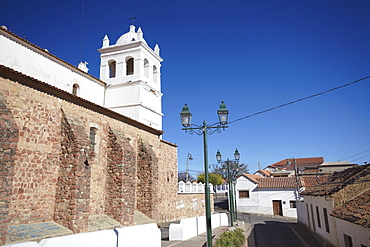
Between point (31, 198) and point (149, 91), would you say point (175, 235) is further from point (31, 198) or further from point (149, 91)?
point (149, 91)

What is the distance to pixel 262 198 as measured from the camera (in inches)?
1293

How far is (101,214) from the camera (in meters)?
13.6

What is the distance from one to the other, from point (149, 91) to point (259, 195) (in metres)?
20.1

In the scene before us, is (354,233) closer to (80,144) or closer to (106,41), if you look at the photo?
(80,144)

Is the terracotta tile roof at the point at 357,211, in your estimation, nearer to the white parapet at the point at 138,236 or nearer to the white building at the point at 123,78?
the white parapet at the point at 138,236

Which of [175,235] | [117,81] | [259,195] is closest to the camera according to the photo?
[175,235]

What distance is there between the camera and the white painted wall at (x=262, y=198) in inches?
1234

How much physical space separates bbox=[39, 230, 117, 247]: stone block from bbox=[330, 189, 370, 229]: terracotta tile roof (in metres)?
6.70

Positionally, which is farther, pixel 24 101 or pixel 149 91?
pixel 149 91

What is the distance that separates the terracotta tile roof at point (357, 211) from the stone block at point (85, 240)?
264 inches

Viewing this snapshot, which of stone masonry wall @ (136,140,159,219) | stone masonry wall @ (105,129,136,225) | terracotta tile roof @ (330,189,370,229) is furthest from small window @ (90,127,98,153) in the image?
terracotta tile roof @ (330,189,370,229)

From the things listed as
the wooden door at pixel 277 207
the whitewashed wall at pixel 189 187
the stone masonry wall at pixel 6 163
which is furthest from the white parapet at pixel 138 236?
the wooden door at pixel 277 207

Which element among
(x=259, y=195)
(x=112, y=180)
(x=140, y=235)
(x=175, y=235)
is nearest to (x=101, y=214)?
(x=112, y=180)

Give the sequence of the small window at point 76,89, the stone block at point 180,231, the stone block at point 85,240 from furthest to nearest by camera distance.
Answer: the small window at point 76,89 → the stone block at point 180,231 → the stone block at point 85,240
